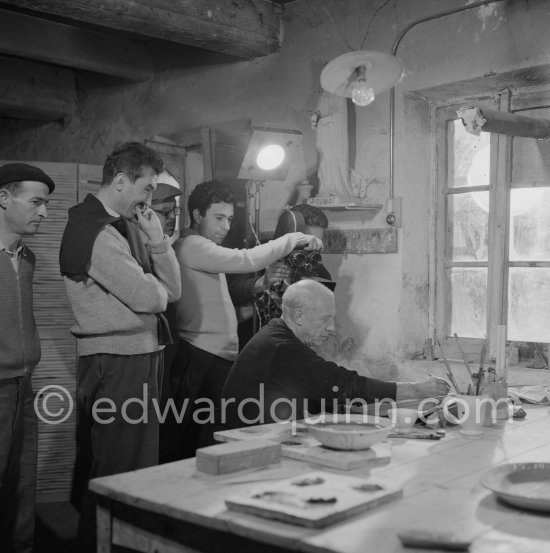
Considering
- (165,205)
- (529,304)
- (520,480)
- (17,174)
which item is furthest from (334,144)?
(520,480)

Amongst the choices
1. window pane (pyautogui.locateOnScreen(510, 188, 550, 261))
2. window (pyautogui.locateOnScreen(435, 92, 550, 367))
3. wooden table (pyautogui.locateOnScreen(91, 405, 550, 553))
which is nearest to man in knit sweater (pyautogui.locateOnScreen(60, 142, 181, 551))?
wooden table (pyautogui.locateOnScreen(91, 405, 550, 553))

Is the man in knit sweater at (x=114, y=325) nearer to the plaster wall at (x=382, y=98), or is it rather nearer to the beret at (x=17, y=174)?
the beret at (x=17, y=174)

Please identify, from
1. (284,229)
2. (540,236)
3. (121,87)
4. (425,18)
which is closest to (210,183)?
(284,229)

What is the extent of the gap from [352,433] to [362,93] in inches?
60.2

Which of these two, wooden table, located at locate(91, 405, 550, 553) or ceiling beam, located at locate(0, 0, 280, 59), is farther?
ceiling beam, located at locate(0, 0, 280, 59)

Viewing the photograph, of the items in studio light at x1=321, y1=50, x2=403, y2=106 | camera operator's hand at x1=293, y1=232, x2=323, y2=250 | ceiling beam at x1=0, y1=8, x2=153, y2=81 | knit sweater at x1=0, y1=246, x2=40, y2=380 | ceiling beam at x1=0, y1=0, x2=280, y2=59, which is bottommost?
knit sweater at x1=0, y1=246, x2=40, y2=380

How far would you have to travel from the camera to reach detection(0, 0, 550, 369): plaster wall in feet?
12.4

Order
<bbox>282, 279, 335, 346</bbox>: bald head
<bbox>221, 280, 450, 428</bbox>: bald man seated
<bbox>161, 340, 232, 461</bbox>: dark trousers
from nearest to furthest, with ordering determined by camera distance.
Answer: <bbox>221, 280, 450, 428</bbox>: bald man seated < <bbox>282, 279, 335, 346</bbox>: bald head < <bbox>161, 340, 232, 461</bbox>: dark trousers

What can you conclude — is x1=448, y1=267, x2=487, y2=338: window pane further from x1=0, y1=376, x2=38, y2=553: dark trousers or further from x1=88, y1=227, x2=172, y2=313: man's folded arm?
x1=0, y1=376, x2=38, y2=553: dark trousers

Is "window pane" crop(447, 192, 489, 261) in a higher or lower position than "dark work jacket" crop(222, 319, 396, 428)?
higher

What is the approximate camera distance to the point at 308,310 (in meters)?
3.02

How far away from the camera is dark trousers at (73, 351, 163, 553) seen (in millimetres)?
2977

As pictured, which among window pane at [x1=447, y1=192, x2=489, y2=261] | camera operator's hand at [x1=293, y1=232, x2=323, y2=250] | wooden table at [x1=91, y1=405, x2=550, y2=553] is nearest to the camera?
wooden table at [x1=91, y1=405, x2=550, y2=553]

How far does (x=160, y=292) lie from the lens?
10.0ft
